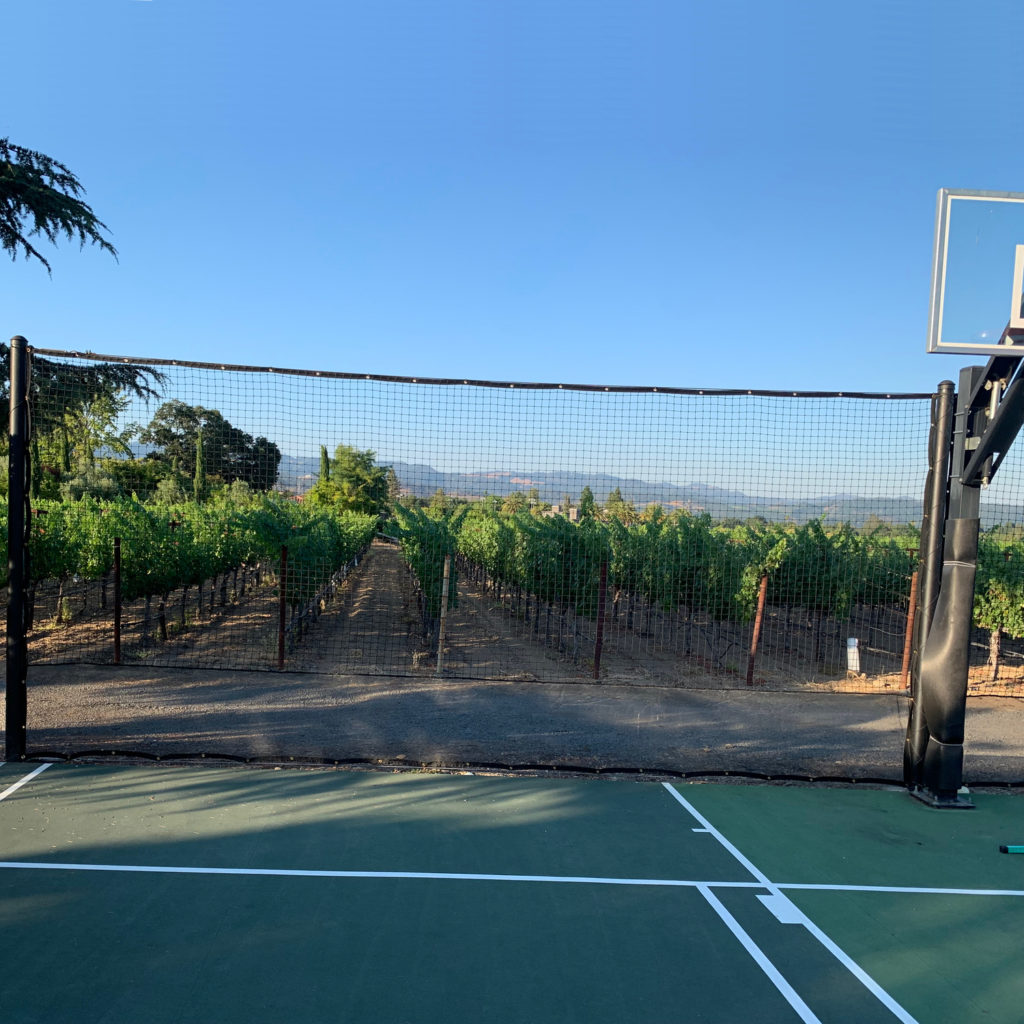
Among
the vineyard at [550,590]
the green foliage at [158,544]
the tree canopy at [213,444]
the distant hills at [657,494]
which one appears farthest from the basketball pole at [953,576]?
the green foliage at [158,544]

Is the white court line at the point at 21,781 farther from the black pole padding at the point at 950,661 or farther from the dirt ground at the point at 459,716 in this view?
the black pole padding at the point at 950,661

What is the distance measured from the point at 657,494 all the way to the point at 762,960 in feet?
16.1

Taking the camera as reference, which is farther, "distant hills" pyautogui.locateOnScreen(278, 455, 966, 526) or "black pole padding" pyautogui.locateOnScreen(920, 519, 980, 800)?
"distant hills" pyautogui.locateOnScreen(278, 455, 966, 526)

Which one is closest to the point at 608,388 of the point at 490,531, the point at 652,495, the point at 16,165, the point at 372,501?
the point at 652,495

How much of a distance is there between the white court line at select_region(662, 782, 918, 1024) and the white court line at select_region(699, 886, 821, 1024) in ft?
1.16

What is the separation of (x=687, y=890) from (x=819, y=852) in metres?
1.16

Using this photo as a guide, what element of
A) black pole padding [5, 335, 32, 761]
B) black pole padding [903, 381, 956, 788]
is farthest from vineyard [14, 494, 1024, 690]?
black pole padding [903, 381, 956, 788]

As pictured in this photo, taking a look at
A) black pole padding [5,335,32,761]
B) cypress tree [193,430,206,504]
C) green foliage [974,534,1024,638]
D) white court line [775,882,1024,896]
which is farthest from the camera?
green foliage [974,534,1024,638]

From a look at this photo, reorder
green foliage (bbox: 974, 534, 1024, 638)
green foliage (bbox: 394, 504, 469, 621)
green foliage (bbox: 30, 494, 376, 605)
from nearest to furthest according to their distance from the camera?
1. green foliage (bbox: 30, 494, 376, 605)
2. green foliage (bbox: 394, 504, 469, 621)
3. green foliage (bbox: 974, 534, 1024, 638)

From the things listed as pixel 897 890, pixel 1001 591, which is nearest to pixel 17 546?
pixel 897 890

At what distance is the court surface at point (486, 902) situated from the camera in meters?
2.98

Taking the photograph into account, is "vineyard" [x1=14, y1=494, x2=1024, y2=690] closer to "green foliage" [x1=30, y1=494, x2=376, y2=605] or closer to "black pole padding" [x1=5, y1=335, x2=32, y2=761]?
"green foliage" [x1=30, y1=494, x2=376, y2=605]

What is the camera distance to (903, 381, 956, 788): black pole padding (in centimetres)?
533

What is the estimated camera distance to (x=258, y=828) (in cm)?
455
